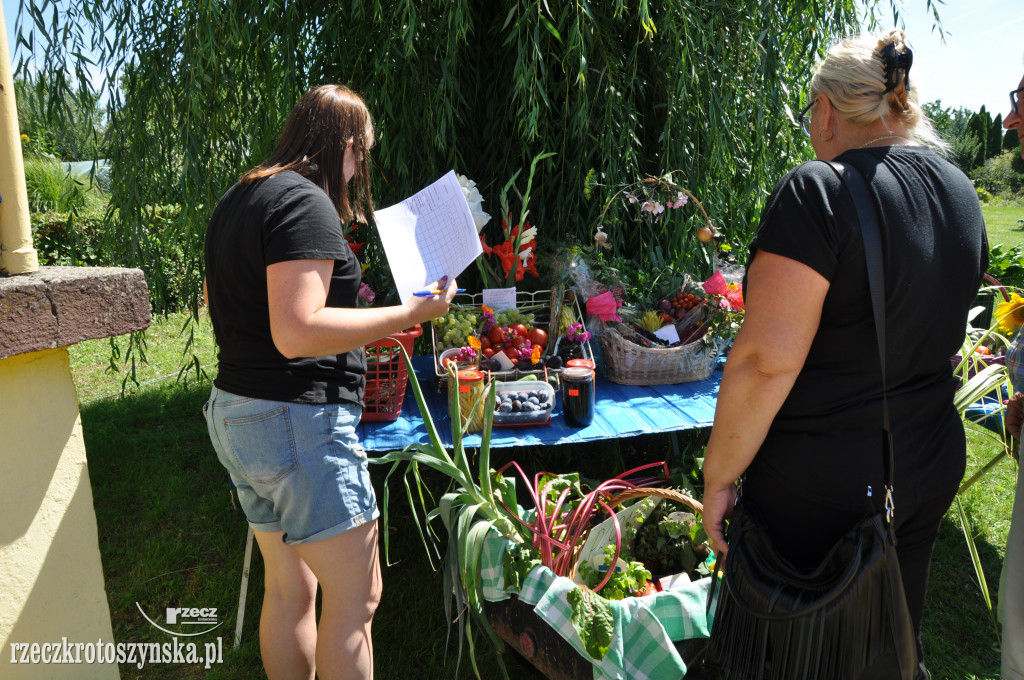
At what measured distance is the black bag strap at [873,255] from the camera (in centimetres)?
122

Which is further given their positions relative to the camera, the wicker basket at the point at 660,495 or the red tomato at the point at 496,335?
the red tomato at the point at 496,335

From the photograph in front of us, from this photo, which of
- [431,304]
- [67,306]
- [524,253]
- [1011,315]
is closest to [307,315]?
[431,304]

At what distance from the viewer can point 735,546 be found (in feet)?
4.53

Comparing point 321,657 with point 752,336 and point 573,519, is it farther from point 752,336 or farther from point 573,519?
point 752,336

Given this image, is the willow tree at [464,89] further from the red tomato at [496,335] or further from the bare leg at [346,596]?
the bare leg at [346,596]

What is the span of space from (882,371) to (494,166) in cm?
261

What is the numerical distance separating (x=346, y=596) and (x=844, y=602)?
1066 mm

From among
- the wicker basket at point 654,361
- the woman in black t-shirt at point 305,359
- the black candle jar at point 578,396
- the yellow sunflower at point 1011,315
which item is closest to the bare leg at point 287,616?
the woman in black t-shirt at point 305,359

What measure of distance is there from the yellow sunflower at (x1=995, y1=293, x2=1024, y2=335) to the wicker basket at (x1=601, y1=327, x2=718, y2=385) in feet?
3.32

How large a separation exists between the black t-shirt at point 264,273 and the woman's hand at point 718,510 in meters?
0.84

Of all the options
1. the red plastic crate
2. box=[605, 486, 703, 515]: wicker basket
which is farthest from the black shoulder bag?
the red plastic crate

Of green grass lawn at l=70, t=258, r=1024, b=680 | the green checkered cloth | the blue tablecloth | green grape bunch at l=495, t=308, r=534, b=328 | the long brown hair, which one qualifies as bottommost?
green grass lawn at l=70, t=258, r=1024, b=680

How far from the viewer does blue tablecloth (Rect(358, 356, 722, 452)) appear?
8.34ft

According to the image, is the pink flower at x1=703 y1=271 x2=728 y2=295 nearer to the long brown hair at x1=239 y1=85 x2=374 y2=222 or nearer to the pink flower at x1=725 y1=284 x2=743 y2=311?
the pink flower at x1=725 y1=284 x2=743 y2=311
